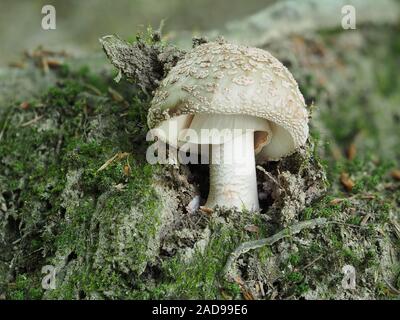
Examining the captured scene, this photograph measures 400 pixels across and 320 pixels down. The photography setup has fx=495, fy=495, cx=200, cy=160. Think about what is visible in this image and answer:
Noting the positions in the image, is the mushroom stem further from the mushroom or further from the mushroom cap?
the mushroom cap

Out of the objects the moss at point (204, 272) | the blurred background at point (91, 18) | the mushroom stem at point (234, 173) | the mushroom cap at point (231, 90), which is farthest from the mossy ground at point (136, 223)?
the blurred background at point (91, 18)

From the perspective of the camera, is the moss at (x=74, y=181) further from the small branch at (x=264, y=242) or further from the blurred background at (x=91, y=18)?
the blurred background at (x=91, y=18)

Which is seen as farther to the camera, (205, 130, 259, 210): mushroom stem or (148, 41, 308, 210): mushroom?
(205, 130, 259, 210): mushroom stem

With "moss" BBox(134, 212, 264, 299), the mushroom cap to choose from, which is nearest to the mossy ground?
"moss" BBox(134, 212, 264, 299)

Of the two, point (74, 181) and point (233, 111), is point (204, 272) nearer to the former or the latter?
point (233, 111)

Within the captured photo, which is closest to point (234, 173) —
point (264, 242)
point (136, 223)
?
point (264, 242)

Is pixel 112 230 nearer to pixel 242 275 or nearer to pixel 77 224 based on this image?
pixel 77 224
